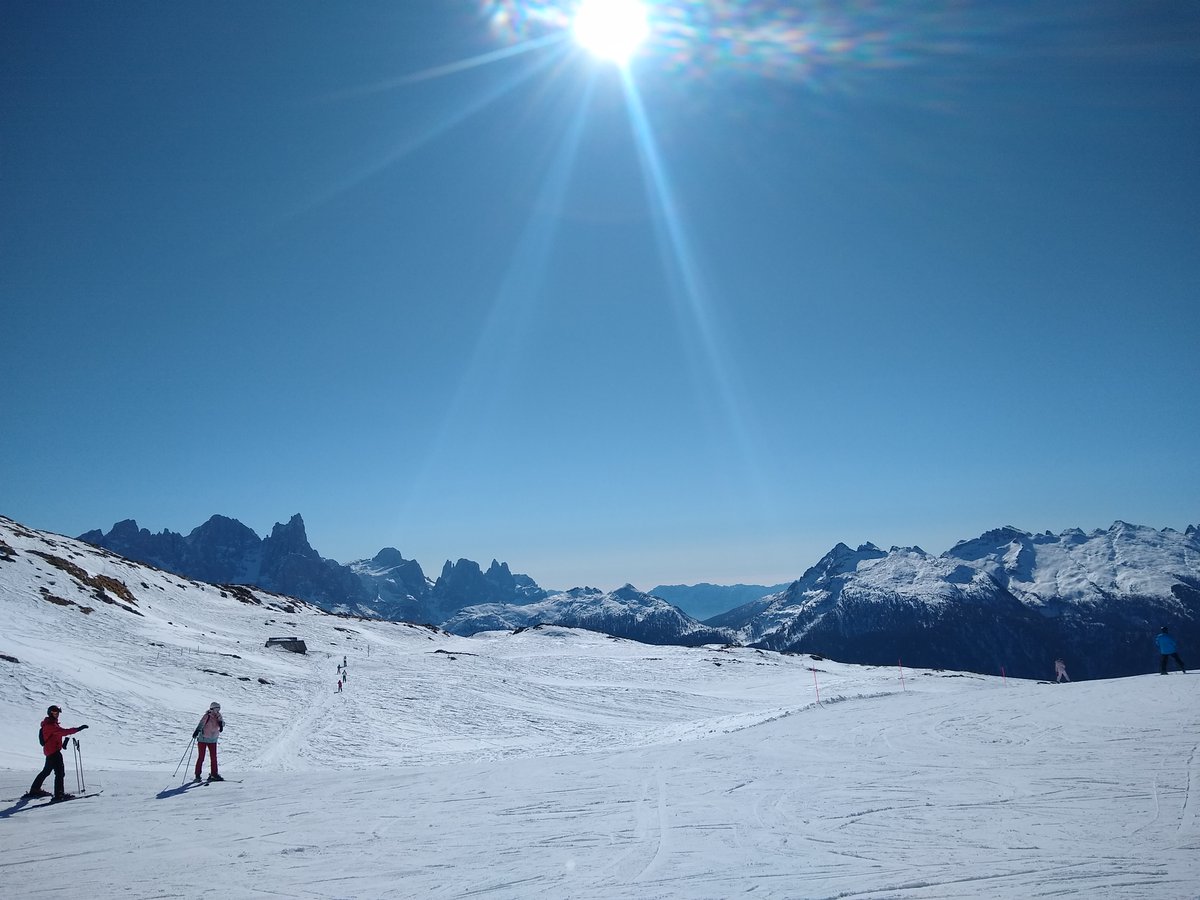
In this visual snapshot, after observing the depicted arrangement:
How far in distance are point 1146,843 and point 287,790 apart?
54.2 feet

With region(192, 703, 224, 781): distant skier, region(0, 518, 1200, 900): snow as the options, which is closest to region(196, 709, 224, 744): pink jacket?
region(192, 703, 224, 781): distant skier

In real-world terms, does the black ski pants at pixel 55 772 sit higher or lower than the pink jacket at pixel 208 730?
lower

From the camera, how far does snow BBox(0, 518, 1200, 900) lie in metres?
8.37

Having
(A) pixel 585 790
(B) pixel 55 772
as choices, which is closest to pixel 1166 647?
(A) pixel 585 790

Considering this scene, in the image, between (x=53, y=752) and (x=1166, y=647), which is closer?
(x=53, y=752)

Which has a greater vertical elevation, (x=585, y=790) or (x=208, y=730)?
(x=208, y=730)

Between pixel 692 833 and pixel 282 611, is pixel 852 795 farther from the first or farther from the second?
pixel 282 611

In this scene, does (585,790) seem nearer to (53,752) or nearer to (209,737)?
(209,737)

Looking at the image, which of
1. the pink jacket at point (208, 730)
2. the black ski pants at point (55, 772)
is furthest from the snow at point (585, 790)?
the pink jacket at point (208, 730)

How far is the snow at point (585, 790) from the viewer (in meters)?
8.37

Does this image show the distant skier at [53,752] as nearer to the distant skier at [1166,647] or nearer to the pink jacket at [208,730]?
the pink jacket at [208,730]

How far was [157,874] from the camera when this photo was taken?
29.3 feet

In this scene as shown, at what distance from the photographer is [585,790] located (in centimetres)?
1347

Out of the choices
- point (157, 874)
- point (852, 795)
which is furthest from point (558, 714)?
point (157, 874)
